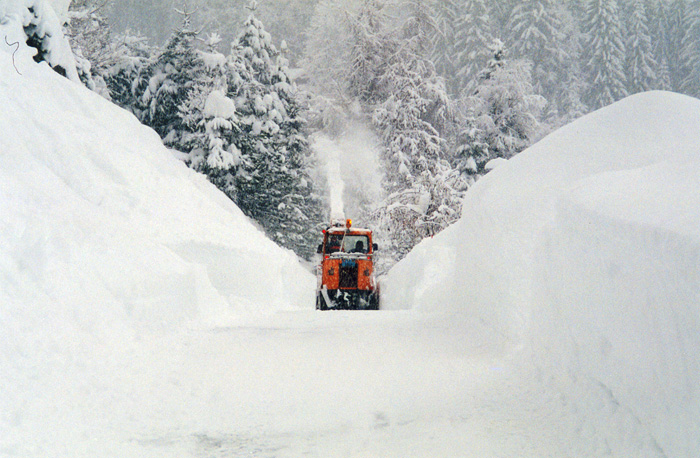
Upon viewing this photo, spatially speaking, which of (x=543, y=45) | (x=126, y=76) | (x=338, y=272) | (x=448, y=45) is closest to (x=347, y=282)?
(x=338, y=272)

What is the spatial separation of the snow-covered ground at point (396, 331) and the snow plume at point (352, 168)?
22.4 meters

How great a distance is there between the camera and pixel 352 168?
33781mm

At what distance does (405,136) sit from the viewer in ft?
105

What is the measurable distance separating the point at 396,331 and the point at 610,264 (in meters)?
4.68

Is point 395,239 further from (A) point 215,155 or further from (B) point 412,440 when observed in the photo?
(B) point 412,440

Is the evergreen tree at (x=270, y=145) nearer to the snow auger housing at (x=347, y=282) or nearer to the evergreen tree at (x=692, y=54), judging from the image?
the snow auger housing at (x=347, y=282)

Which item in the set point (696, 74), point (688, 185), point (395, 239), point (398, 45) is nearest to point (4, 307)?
point (688, 185)

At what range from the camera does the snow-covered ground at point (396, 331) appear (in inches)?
136

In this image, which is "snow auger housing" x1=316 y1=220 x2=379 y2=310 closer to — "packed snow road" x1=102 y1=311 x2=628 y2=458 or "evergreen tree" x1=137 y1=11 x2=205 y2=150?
"packed snow road" x1=102 y1=311 x2=628 y2=458

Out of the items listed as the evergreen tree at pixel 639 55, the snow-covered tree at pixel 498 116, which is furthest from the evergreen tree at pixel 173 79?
the evergreen tree at pixel 639 55

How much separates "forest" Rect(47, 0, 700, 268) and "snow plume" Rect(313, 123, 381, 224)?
8.1 inches

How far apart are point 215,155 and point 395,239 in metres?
9.36

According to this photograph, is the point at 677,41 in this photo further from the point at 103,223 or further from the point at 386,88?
the point at 103,223

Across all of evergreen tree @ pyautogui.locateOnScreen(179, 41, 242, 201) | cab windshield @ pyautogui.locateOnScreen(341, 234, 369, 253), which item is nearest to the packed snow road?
cab windshield @ pyautogui.locateOnScreen(341, 234, 369, 253)
